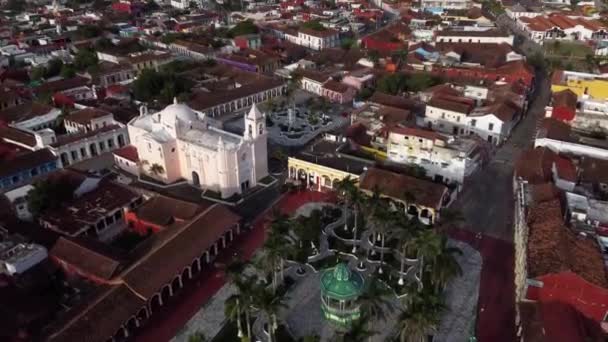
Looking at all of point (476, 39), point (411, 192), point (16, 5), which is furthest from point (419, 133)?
point (16, 5)

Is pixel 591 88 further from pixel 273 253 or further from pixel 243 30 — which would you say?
pixel 243 30

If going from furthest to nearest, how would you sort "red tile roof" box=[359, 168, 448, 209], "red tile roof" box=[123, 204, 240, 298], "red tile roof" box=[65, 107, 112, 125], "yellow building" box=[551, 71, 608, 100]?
"yellow building" box=[551, 71, 608, 100] → "red tile roof" box=[65, 107, 112, 125] → "red tile roof" box=[359, 168, 448, 209] → "red tile roof" box=[123, 204, 240, 298]

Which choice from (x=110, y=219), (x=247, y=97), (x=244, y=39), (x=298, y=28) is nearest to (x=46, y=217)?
(x=110, y=219)

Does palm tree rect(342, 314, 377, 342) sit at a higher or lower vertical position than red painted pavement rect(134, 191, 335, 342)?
higher

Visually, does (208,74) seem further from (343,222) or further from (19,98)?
(343,222)

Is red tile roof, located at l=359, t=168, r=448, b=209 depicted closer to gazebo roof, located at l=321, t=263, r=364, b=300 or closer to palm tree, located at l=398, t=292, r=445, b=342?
gazebo roof, located at l=321, t=263, r=364, b=300

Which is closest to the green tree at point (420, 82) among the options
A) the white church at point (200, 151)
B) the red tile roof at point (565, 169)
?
the red tile roof at point (565, 169)

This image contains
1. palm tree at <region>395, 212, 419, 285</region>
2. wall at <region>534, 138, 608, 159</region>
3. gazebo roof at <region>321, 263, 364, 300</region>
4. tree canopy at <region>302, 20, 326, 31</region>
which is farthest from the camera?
tree canopy at <region>302, 20, 326, 31</region>

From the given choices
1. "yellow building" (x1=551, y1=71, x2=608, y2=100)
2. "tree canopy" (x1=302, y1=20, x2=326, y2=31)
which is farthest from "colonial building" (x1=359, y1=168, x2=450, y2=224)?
"tree canopy" (x1=302, y1=20, x2=326, y2=31)
